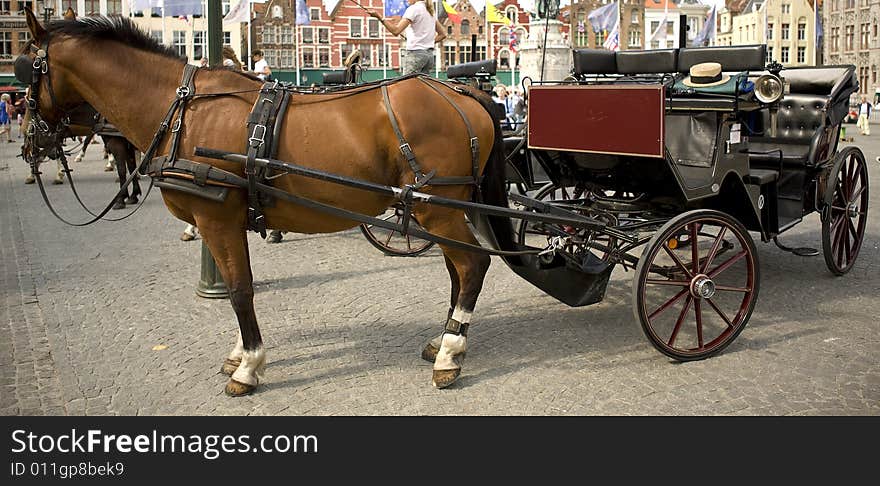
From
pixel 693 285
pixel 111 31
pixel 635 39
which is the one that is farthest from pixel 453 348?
pixel 635 39

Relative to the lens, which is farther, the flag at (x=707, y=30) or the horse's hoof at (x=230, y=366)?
the flag at (x=707, y=30)

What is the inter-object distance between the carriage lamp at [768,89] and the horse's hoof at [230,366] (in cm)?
380

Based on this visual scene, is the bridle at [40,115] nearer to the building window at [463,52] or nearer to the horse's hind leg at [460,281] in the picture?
the horse's hind leg at [460,281]

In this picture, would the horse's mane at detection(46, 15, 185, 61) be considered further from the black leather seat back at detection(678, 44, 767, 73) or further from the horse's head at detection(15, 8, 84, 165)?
the black leather seat back at detection(678, 44, 767, 73)

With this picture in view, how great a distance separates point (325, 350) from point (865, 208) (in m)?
5.20

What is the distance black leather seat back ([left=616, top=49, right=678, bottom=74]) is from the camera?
21.0 feet

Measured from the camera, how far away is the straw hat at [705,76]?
577cm

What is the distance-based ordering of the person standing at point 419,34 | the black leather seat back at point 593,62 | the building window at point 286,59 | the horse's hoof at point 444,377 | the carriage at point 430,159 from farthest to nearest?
the building window at point 286,59 → the person standing at point 419,34 → the black leather seat back at point 593,62 → the horse's hoof at point 444,377 → the carriage at point 430,159

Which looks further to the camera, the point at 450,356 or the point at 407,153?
the point at 450,356

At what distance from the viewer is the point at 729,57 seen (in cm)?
599

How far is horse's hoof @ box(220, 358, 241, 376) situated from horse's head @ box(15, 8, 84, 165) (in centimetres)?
161

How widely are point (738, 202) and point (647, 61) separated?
1267mm

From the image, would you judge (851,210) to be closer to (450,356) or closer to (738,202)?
(738,202)

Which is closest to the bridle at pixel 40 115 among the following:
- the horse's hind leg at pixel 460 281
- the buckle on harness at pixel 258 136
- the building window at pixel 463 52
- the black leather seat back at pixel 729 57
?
the buckle on harness at pixel 258 136
